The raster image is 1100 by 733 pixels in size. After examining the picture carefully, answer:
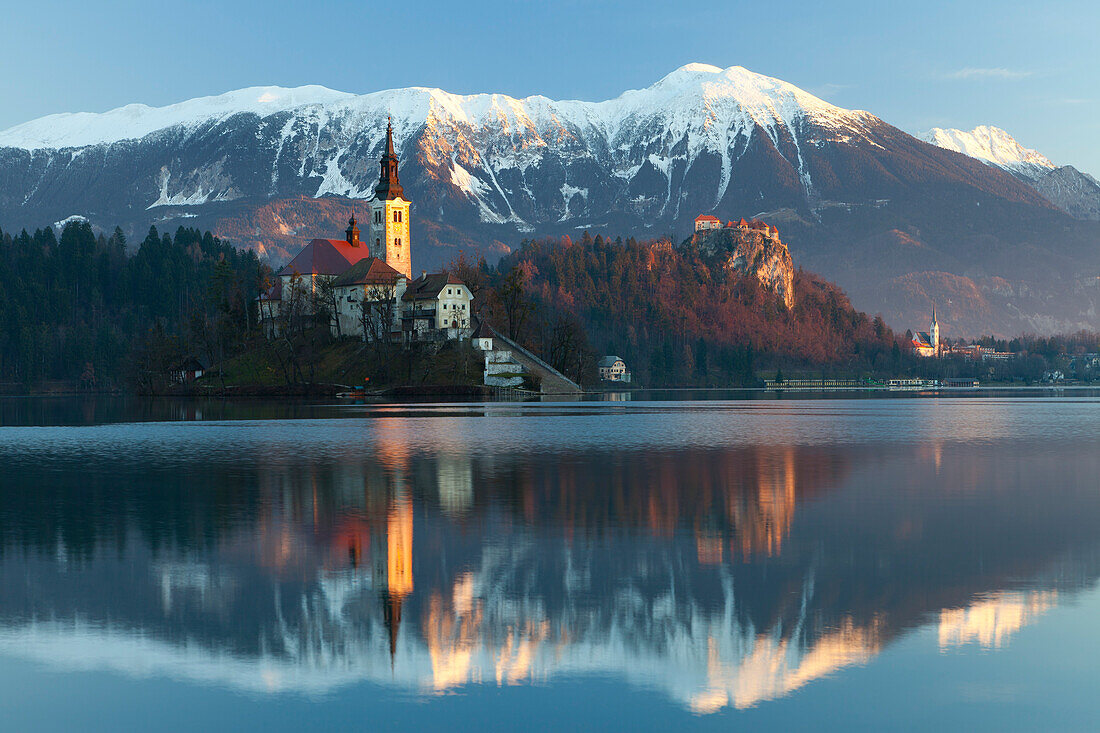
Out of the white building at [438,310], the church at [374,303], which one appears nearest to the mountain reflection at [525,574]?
the white building at [438,310]

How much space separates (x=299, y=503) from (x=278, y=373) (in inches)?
5577

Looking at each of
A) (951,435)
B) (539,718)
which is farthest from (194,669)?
(951,435)

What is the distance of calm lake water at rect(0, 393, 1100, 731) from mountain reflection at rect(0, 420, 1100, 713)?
3.6 inches

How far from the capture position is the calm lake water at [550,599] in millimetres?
15688

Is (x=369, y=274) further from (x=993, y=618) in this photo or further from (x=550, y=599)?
(x=993, y=618)

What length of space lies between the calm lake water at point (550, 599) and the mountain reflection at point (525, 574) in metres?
0.09

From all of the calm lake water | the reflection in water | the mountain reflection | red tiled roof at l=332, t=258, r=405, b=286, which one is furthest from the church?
the reflection in water

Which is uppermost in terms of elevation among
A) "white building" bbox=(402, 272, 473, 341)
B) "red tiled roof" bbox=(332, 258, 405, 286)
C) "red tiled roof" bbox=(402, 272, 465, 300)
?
"red tiled roof" bbox=(332, 258, 405, 286)

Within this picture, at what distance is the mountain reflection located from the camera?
1766 cm

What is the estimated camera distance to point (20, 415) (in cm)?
10844

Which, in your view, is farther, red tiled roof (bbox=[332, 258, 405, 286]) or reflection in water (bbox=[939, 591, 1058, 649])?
red tiled roof (bbox=[332, 258, 405, 286])

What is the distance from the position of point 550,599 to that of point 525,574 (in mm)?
2458

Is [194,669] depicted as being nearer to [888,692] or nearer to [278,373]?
[888,692]

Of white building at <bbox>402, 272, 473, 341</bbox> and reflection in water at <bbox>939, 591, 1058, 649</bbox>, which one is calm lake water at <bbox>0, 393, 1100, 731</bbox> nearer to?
reflection in water at <bbox>939, 591, 1058, 649</bbox>
